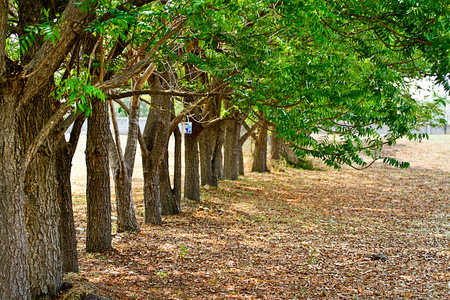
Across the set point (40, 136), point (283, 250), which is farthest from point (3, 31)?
point (283, 250)

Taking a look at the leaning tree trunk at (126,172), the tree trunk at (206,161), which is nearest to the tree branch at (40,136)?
the leaning tree trunk at (126,172)

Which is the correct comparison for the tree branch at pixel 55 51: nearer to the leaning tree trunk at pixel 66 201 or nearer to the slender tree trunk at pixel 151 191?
the leaning tree trunk at pixel 66 201

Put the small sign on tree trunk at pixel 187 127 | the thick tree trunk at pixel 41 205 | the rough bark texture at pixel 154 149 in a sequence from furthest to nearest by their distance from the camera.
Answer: the small sign on tree trunk at pixel 187 127
the rough bark texture at pixel 154 149
the thick tree trunk at pixel 41 205

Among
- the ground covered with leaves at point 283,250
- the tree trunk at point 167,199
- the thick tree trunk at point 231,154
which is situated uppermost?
the thick tree trunk at point 231,154

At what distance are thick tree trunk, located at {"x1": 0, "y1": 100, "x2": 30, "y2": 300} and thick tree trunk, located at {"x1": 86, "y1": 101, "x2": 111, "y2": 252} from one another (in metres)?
3.23

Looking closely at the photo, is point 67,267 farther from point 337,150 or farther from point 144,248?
point 337,150

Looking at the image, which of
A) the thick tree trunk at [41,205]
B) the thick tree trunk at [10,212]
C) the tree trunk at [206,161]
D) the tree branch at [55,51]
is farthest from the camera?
the tree trunk at [206,161]

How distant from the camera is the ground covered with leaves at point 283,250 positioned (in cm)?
642

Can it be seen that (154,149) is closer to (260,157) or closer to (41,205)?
(41,205)

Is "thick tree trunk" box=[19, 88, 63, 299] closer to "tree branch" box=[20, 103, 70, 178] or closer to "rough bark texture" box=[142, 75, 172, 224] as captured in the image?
"tree branch" box=[20, 103, 70, 178]

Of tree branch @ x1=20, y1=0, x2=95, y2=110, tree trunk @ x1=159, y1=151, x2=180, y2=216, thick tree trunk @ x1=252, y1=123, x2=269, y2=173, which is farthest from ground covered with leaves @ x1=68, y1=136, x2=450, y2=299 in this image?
thick tree trunk @ x1=252, y1=123, x2=269, y2=173

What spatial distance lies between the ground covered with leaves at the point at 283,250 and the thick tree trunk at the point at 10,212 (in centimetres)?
135

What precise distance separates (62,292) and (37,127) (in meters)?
1.99

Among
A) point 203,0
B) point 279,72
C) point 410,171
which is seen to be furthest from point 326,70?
point 410,171
